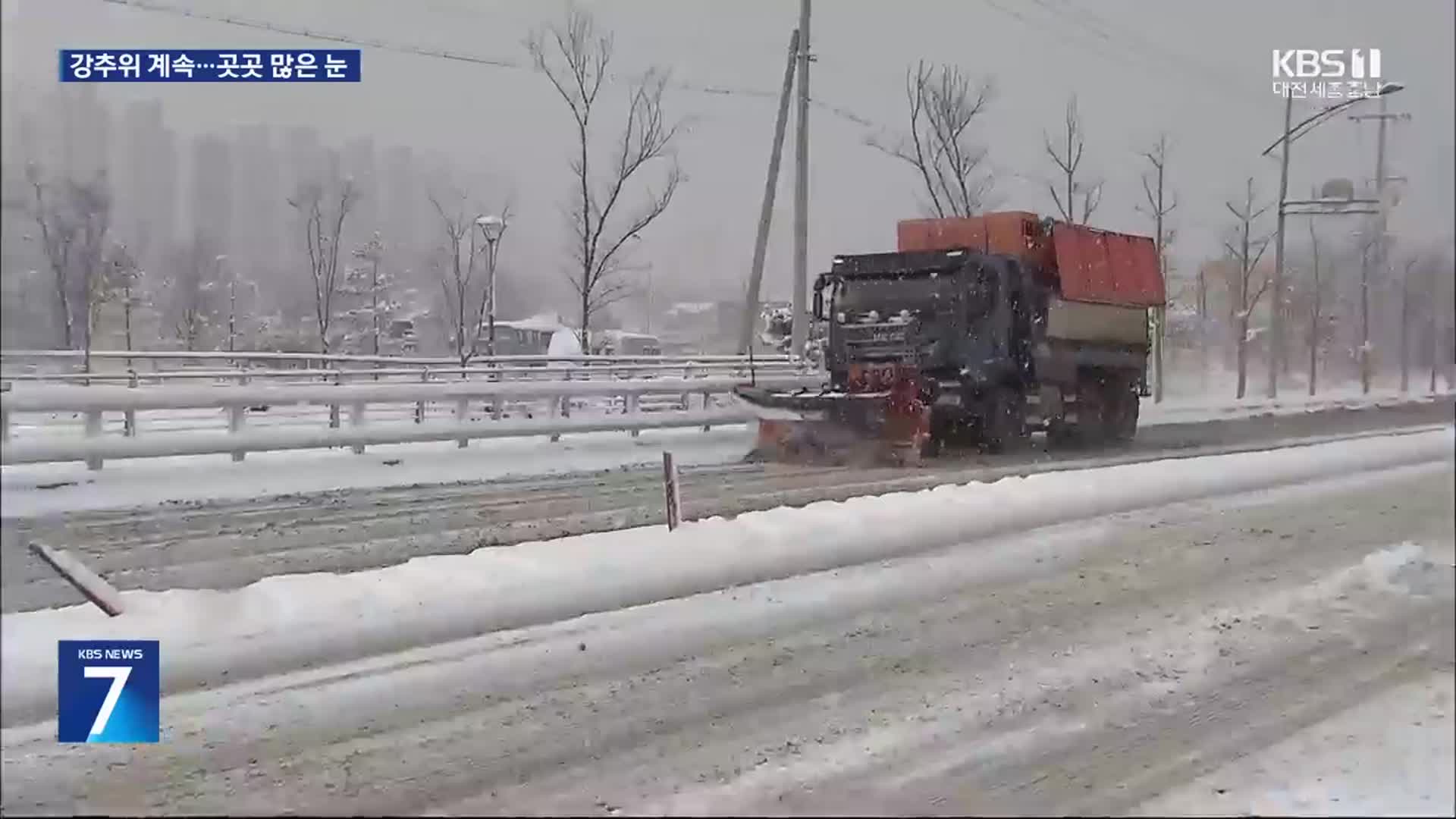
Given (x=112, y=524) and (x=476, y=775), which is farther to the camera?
(x=112, y=524)

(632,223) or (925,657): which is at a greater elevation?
(632,223)

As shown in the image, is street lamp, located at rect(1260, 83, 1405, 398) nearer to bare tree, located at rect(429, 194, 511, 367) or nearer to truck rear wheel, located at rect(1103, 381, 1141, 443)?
bare tree, located at rect(429, 194, 511, 367)

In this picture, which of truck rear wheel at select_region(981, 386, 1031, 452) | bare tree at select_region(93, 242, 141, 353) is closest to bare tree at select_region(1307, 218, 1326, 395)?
bare tree at select_region(93, 242, 141, 353)

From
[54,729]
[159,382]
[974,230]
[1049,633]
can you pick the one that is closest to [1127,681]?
[1049,633]

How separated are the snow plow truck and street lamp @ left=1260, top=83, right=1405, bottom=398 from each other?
6028 mm

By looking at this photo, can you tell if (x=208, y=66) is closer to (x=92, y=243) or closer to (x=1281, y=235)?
(x=92, y=243)

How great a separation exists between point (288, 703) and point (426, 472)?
5996mm

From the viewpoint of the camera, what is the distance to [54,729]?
240 centimetres

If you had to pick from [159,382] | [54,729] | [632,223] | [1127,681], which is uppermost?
[632,223]

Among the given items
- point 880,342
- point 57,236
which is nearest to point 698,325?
point 57,236

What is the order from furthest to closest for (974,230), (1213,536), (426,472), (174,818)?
1. (426,472)
2. (974,230)
3. (1213,536)
4. (174,818)

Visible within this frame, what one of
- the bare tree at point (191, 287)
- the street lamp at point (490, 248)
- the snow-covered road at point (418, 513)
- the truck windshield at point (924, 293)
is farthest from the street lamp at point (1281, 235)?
the truck windshield at point (924, 293)

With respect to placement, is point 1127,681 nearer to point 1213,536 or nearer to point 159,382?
point 1213,536

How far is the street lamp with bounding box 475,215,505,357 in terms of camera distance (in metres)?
3.46
